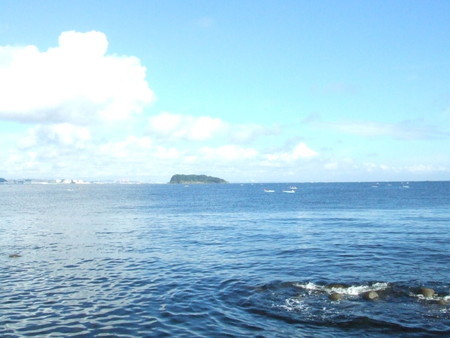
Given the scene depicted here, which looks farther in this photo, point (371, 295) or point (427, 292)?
point (427, 292)

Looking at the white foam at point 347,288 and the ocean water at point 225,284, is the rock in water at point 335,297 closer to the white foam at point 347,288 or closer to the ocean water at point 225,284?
the ocean water at point 225,284

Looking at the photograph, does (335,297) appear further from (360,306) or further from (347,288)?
(347,288)

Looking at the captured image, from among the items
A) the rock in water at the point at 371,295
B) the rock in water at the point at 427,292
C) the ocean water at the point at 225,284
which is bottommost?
the ocean water at the point at 225,284

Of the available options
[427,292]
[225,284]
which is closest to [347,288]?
[427,292]

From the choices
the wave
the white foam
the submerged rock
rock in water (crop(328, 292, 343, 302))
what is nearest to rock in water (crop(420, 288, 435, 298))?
the wave

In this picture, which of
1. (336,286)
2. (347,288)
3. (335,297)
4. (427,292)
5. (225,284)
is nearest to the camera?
(335,297)

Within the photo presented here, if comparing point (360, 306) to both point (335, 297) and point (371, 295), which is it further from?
point (371, 295)

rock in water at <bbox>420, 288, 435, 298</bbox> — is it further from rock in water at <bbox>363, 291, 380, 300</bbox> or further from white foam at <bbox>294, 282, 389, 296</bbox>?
rock in water at <bbox>363, 291, 380, 300</bbox>

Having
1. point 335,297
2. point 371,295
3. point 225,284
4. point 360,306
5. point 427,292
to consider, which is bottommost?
point 225,284

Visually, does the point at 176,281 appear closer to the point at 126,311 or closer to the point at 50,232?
the point at 126,311

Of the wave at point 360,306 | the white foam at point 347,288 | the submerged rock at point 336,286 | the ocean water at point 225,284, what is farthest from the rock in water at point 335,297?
the submerged rock at point 336,286

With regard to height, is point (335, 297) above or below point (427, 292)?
below

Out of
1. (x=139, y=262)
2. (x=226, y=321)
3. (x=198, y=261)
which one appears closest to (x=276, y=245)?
(x=198, y=261)

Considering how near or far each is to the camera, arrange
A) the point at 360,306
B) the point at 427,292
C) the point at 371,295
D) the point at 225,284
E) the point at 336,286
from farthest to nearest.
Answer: the point at 225,284 → the point at 336,286 → the point at 427,292 → the point at 371,295 → the point at 360,306
